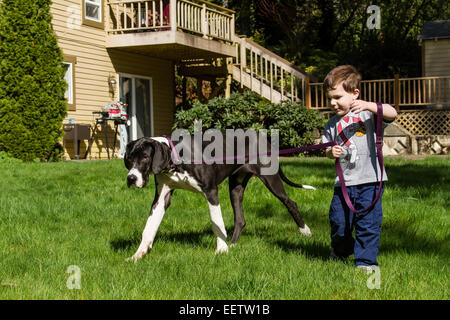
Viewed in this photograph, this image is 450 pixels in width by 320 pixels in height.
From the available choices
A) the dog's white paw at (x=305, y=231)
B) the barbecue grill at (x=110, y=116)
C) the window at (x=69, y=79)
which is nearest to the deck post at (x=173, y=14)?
the barbecue grill at (x=110, y=116)

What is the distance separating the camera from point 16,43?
13.4 metres

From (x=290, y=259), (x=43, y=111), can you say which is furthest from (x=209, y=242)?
(x=43, y=111)

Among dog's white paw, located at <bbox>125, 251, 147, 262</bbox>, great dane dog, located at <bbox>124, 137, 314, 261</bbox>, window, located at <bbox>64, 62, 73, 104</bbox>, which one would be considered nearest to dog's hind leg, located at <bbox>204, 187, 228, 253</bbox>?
great dane dog, located at <bbox>124, 137, 314, 261</bbox>

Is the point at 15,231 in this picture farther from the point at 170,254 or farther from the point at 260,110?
the point at 260,110

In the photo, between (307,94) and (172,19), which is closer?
(172,19)

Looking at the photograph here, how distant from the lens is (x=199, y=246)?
5.18 m

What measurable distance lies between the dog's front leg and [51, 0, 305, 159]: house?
11029 mm

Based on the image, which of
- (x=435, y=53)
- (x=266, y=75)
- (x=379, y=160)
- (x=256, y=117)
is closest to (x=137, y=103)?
(x=256, y=117)

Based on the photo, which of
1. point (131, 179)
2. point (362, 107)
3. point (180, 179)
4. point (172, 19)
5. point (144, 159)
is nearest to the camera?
point (362, 107)

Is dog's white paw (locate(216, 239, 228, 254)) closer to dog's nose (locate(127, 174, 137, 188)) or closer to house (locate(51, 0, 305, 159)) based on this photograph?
dog's nose (locate(127, 174, 137, 188))

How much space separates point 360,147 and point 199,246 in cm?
187

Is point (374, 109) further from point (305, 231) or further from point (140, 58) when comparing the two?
point (140, 58)

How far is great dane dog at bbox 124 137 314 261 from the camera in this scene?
4.39 m

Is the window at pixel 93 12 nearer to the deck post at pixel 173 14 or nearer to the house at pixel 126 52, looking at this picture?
the house at pixel 126 52
